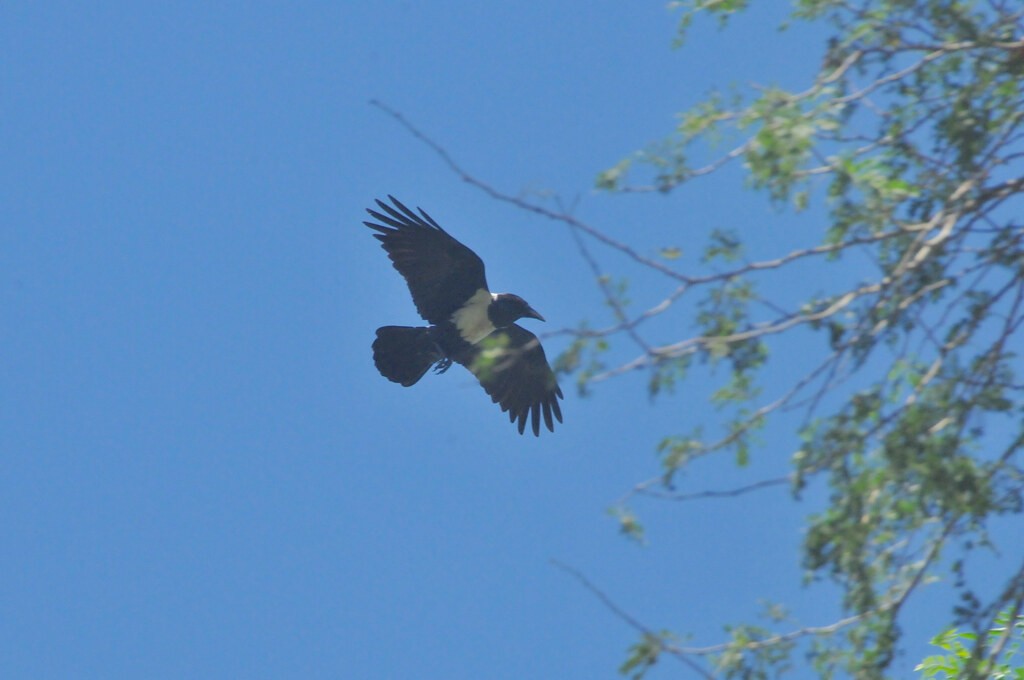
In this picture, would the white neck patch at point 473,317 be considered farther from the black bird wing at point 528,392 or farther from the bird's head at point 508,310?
the black bird wing at point 528,392

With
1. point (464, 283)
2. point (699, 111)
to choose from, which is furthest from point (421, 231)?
point (699, 111)

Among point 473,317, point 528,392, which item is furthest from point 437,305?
point 528,392

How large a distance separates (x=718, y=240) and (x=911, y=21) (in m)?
1.39

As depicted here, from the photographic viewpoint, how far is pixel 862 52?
6.61m

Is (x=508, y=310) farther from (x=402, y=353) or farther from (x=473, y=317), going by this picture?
(x=402, y=353)

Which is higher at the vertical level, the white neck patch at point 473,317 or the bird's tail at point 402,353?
the white neck patch at point 473,317

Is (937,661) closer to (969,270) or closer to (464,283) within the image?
(969,270)

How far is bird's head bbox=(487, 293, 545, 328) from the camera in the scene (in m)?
12.4

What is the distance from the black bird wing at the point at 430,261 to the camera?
12211 mm

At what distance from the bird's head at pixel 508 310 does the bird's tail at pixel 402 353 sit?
557 millimetres

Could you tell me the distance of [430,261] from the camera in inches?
485

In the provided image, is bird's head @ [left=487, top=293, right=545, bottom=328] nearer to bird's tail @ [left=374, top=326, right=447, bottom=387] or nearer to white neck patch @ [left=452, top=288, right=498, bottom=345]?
white neck patch @ [left=452, top=288, right=498, bottom=345]

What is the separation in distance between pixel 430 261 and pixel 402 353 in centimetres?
83

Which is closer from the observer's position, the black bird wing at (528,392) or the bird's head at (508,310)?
the bird's head at (508,310)
